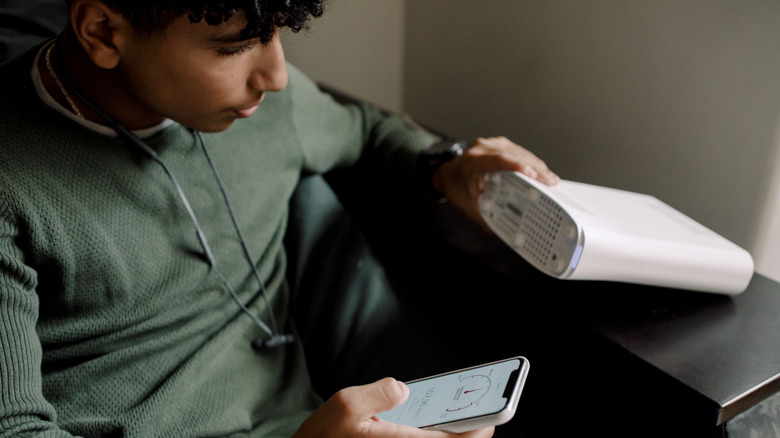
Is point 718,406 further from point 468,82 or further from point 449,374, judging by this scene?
point 468,82

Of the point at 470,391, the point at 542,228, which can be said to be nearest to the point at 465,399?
the point at 470,391

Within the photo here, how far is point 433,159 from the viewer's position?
1.05 meters

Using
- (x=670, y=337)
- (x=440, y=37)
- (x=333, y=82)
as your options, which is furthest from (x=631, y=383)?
(x=333, y=82)

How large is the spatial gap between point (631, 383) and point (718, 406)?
119mm

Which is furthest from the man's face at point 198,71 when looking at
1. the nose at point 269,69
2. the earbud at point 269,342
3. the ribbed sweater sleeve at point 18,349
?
the earbud at point 269,342

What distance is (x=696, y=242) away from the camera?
0.80 meters

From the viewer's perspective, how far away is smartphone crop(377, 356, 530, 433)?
1.92 feet

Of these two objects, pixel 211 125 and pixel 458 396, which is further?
pixel 211 125

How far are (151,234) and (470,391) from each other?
44cm

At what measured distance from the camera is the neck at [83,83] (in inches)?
29.0

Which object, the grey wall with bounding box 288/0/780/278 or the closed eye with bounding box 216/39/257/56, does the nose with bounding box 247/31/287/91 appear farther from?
the grey wall with bounding box 288/0/780/278

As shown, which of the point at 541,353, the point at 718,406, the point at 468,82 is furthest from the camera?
the point at 468,82

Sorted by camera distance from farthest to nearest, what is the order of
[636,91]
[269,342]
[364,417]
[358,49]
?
[358,49] < [636,91] < [269,342] < [364,417]

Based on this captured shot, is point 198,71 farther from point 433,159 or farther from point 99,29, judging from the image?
point 433,159
